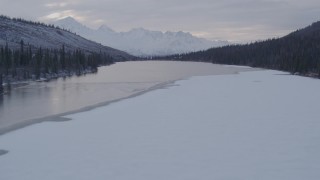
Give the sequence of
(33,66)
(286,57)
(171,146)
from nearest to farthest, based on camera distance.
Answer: (171,146) → (33,66) → (286,57)

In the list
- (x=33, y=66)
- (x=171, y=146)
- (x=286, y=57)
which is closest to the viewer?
(x=171, y=146)

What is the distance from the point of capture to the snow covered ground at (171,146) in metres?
13.6

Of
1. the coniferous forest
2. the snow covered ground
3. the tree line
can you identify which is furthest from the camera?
the coniferous forest

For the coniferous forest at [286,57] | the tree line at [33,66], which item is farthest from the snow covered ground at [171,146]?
the coniferous forest at [286,57]

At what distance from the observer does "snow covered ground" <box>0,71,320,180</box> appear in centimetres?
1357

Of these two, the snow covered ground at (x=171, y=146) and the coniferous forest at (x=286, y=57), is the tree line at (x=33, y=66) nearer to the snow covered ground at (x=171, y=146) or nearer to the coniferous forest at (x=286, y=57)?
the snow covered ground at (x=171, y=146)

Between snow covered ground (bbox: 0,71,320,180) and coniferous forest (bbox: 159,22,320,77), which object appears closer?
snow covered ground (bbox: 0,71,320,180)

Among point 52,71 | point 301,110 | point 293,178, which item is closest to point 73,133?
point 293,178

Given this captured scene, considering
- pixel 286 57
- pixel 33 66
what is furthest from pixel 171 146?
pixel 286 57

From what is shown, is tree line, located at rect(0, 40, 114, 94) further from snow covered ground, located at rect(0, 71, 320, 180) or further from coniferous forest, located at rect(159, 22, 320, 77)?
coniferous forest, located at rect(159, 22, 320, 77)

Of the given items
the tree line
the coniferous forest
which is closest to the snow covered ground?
the tree line

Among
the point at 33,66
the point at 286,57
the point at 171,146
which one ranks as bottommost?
the point at 171,146

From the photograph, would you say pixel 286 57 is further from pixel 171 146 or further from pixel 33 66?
pixel 171 146

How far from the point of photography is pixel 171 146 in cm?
1711
